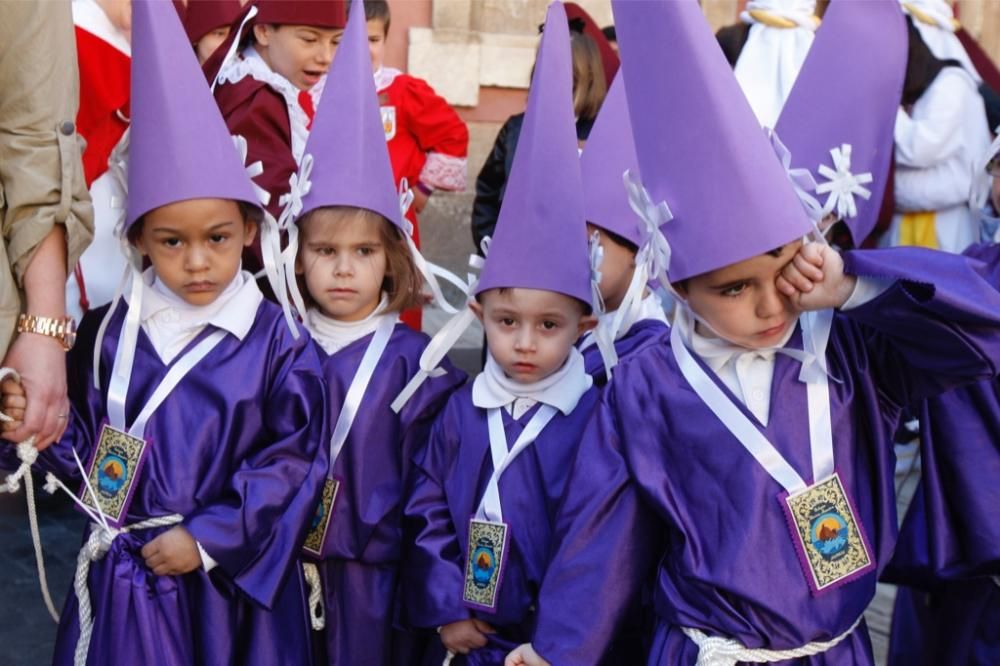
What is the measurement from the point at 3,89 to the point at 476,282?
124 centimetres

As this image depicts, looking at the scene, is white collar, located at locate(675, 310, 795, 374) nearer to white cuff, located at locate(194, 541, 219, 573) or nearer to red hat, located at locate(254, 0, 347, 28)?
white cuff, located at locate(194, 541, 219, 573)

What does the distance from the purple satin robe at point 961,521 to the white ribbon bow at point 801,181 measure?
622 mm

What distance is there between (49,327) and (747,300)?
61.7 inches

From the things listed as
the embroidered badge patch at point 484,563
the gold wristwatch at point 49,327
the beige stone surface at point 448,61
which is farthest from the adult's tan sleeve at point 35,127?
the beige stone surface at point 448,61

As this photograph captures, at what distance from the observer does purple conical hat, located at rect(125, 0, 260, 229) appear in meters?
3.19

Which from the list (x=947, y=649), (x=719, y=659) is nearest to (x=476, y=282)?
(x=719, y=659)

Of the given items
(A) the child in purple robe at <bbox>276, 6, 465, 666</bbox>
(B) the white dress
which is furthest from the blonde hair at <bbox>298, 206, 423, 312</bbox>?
(B) the white dress

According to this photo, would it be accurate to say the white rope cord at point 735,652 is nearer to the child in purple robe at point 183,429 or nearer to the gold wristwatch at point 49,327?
the child in purple robe at point 183,429

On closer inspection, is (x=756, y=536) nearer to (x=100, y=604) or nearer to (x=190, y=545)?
(x=190, y=545)

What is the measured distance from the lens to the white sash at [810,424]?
8.80ft

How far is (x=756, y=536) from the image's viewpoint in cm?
267

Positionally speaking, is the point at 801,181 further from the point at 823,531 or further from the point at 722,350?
the point at 823,531

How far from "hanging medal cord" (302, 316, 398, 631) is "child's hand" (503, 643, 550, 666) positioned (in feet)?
2.30

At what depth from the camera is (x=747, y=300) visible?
2.64 meters
